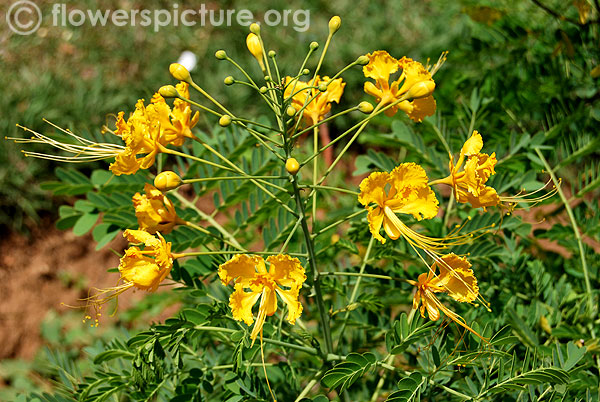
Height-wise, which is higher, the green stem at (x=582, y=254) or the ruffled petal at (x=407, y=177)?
the ruffled petal at (x=407, y=177)

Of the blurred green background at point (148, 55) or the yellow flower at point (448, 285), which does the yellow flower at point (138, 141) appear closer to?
the yellow flower at point (448, 285)

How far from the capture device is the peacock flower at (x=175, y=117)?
131 cm

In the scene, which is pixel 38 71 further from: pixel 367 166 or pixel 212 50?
pixel 367 166

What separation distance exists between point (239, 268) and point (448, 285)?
1.53 ft

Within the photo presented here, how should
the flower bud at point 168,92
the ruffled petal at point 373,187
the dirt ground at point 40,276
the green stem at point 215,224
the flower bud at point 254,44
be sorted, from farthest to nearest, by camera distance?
the dirt ground at point 40,276, the green stem at point 215,224, the flower bud at point 254,44, the flower bud at point 168,92, the ruffled petal at point 373,187

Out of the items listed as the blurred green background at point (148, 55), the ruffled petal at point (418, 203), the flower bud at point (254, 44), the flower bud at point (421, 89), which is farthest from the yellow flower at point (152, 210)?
the blurred green background at point (148, 55)

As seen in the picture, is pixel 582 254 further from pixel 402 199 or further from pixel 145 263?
pixel 145 263

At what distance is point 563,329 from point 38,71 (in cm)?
399

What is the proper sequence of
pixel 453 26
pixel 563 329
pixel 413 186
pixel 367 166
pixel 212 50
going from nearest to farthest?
pixel 413 186
pixel 563 329
pixel 367 166
pixel 453 26
pixel 212 50

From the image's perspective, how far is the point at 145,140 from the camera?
1.27 meters

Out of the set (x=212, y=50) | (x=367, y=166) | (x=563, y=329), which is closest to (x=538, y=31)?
(x=367, y=166)

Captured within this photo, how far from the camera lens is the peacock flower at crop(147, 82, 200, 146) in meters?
1.31

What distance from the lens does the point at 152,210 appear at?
1.27 metres

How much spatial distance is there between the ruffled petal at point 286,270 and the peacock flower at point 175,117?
0.42 metres
